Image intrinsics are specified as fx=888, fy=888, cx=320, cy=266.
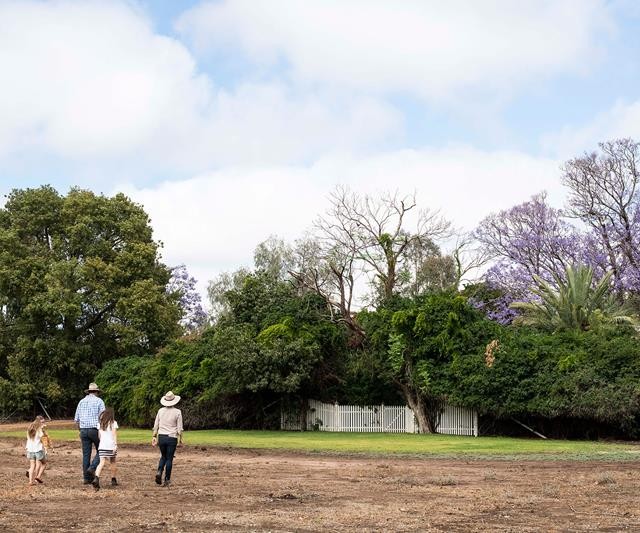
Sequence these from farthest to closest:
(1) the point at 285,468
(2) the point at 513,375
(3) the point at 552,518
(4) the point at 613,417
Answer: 1. (2) the point at 513,375
2. (4) the point at 613,417
3. (1) the point at 285,468
4. (3) the point at 552,518

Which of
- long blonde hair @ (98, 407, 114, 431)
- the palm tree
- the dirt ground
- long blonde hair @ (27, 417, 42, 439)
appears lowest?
the dirt ground

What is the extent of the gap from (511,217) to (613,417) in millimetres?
21248

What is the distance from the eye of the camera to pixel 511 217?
166ft

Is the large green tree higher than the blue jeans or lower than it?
higher

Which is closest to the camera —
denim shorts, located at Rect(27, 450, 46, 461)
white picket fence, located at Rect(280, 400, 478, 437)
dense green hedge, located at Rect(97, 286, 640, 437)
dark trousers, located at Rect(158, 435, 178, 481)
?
dark trousers, located at Rect(158, 435, 178, 481)

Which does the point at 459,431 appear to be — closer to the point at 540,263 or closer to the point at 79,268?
the point at 540,263

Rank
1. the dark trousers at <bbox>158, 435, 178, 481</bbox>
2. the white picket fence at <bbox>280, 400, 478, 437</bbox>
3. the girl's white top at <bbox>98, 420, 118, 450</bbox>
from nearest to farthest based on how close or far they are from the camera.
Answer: the dark trousers at <bbox>158, 435, 178, 481</bbox> → the girl's white top at <bbox>98, 420, 118, 450</bbox> → the white picket fence at <bbox>280, 400, 478, 437</bbox>

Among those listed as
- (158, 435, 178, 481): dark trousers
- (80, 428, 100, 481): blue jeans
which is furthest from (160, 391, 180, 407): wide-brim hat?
(80, 428, 100, 481): blue jeans

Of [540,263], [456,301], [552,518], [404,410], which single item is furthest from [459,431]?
[552,518]

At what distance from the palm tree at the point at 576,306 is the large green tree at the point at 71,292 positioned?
21770 mm

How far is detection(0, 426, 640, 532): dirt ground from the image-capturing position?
1143 cm

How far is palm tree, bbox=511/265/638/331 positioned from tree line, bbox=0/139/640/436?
0.08 m

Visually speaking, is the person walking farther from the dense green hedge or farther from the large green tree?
the large green tree

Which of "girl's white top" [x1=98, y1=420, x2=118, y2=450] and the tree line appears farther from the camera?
the tree line
